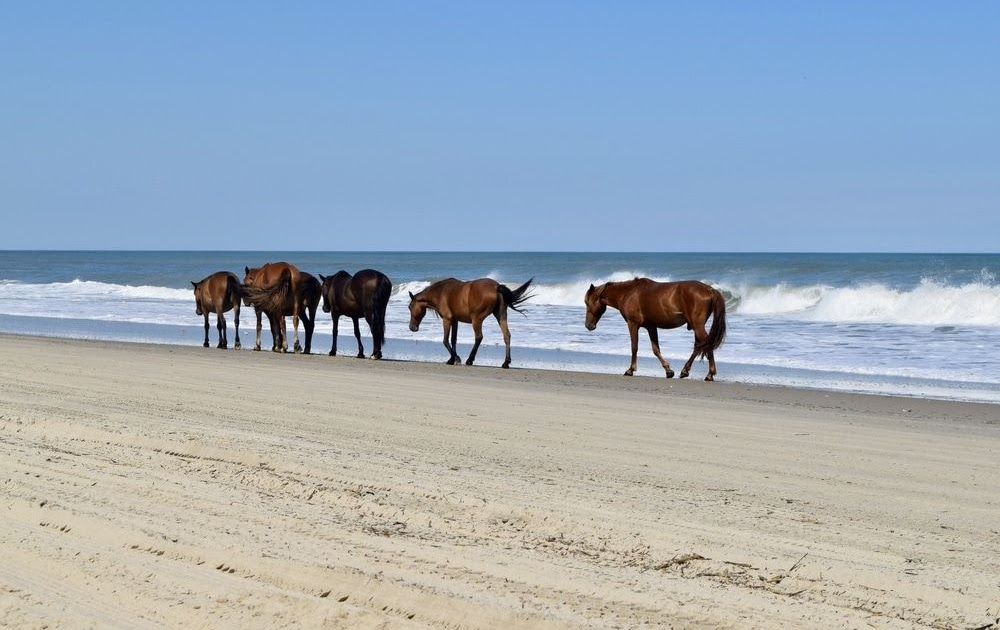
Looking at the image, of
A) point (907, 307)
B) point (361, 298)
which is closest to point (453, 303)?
point (361, 298)

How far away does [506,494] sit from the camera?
628 centimetres

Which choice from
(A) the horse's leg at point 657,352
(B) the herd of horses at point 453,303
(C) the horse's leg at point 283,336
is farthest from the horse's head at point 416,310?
(A) the horse's leg at point 657,352

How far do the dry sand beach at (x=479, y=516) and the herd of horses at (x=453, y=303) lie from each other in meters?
6.02

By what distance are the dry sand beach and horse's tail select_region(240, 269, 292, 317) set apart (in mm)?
10167

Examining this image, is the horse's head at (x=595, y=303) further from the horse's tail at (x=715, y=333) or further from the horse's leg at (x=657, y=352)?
the horse's tail at (x=715, y=333)

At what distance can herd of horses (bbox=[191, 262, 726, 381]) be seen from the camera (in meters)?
17.0

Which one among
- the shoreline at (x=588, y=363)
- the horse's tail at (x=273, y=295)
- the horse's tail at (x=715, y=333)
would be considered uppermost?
the horse's tail at (x=273, y=295)

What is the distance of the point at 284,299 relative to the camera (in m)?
21.4

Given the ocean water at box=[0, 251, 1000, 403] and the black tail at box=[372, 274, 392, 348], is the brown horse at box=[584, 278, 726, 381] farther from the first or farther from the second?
the black tail at box=[372, 274, 392, 348]

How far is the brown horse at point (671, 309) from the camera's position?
16469mm

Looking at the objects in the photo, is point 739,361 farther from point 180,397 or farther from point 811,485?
point 811,485

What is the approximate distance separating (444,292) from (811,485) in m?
13.0

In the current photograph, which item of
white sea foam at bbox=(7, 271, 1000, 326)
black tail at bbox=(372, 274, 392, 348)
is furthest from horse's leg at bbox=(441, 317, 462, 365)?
white sea foam at bbox=(7, 271, 1000, 326)

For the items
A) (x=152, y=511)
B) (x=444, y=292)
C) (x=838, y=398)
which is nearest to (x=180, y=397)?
(x=152, y=511)
